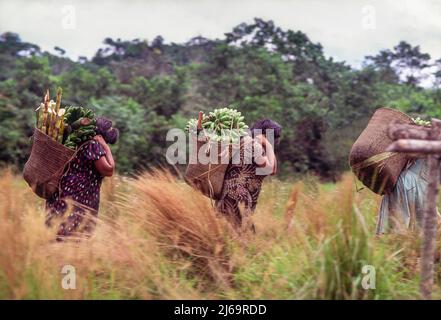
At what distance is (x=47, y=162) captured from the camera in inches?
203

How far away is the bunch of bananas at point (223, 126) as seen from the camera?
5484 millimetres

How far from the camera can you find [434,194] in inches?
160

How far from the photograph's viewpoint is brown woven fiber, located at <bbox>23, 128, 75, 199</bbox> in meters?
5.11

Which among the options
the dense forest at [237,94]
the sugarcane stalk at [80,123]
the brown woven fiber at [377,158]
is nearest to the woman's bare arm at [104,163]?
the sugarcane stalk at [80,123]

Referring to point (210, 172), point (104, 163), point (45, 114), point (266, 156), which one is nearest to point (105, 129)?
point (104, 163)

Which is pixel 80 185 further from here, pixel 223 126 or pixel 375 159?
pixel 375 159

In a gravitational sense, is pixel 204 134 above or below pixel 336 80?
below

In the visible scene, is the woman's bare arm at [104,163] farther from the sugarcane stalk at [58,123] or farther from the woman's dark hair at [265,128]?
the woman's dark hair at [265,128]

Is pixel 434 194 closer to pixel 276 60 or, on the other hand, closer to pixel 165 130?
pixel 165 130

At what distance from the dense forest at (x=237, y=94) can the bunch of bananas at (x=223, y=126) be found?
33.3 feet

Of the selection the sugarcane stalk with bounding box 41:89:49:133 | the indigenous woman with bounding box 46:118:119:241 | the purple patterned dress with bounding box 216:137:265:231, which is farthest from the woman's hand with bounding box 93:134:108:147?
the purple patterned dress with bounding box 216:137:265:231
